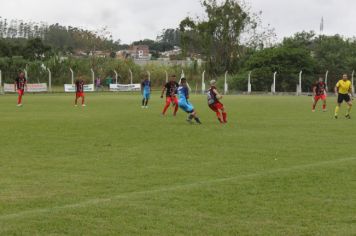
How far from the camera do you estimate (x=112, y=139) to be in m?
15.6

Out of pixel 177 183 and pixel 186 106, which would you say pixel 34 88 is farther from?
pixel 177 183

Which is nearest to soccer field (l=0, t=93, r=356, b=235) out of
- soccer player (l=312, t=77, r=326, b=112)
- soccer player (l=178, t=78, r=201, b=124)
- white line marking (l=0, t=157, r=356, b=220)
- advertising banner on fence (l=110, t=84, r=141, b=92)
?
white line marking (l=0, t=157, r=356, b=220)

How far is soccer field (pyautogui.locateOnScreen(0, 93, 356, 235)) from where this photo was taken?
6629 mm

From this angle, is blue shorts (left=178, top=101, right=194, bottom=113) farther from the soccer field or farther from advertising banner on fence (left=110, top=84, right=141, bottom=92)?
advertising banner on fence (left=110, top=84, right=141, bottom=92)

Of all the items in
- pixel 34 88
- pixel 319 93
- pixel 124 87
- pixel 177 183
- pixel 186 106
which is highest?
pixel 319 93

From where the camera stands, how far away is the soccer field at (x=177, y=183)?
6629 millimetres

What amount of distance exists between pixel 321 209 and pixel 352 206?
43cm

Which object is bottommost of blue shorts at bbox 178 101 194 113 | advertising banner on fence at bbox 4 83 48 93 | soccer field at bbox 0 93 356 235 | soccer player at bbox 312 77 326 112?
soccer field at bbox 0 93 356 235

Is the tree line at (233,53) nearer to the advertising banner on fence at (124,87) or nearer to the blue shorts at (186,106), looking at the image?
the advertising banner on fence at (124,87)

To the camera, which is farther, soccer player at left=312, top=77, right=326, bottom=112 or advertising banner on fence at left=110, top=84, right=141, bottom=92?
advertising banner on fence at left=110, top=84, right=141, bottom=92

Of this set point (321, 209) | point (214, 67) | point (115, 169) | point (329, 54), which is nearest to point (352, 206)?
point (321, 209)

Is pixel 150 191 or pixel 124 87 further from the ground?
pixel 124 87

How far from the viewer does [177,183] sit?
9195 millimetres

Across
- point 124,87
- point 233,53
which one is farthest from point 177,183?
point 233,53
